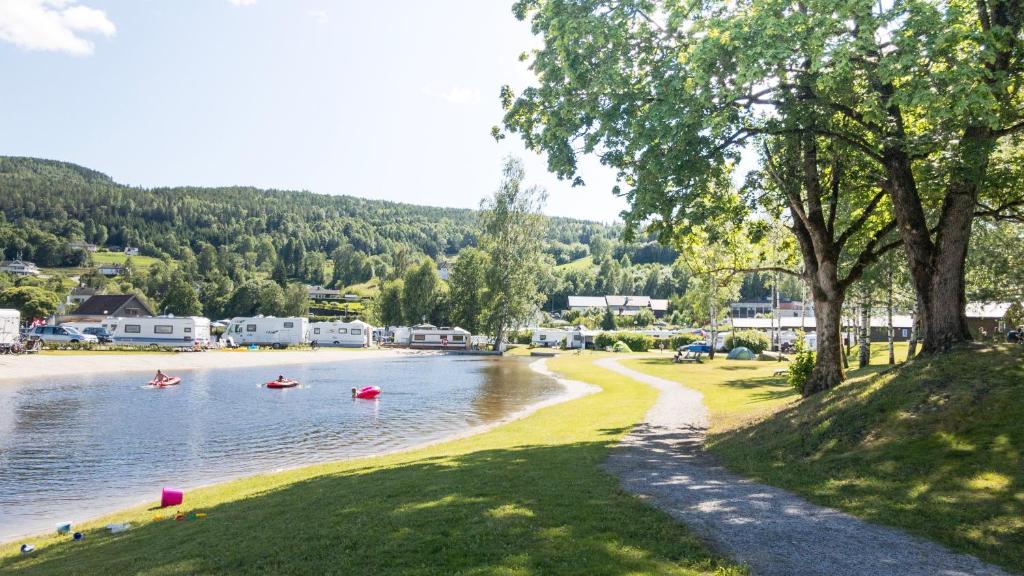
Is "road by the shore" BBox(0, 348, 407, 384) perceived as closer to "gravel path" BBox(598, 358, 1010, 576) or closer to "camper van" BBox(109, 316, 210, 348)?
"camper van" BBox(109, 316, 210, 348)

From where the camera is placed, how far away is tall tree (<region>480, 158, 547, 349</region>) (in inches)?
2844

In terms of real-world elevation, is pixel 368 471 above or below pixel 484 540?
below

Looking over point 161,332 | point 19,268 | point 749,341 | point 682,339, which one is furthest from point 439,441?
point 19,268

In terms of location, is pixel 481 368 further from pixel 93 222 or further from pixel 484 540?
pixel 93 222

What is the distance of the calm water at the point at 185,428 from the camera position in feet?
49.5

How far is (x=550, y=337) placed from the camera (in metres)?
90.6

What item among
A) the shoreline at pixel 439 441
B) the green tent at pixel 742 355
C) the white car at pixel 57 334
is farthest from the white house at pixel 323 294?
the shoreline at pixel 439 441

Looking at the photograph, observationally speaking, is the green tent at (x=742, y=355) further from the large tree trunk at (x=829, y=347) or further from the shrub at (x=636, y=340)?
the large tree trunk at (x=829, y=347)

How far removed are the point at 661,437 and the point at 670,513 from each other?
325 inches

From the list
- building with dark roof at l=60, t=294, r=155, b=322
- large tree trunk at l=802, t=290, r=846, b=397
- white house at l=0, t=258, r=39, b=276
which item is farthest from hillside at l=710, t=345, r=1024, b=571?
white house at l=0, t=258, r=39, b=276

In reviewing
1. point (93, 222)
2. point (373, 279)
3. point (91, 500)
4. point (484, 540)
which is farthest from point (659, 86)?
point (93, 222)

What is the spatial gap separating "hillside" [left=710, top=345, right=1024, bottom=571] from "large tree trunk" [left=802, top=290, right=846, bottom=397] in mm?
2596

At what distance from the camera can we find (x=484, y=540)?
7199 mm

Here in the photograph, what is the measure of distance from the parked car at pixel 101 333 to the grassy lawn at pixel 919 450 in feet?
233
